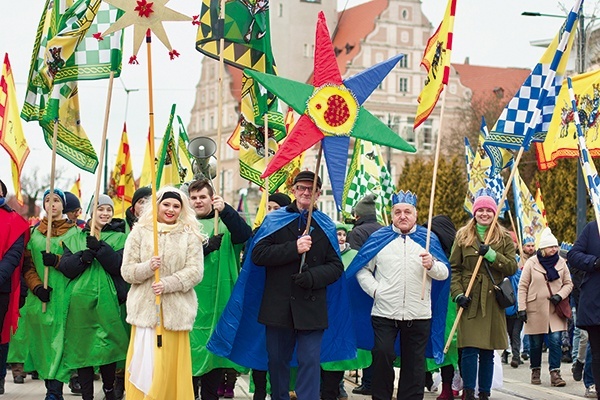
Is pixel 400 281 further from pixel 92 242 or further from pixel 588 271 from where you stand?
pixel 92 242

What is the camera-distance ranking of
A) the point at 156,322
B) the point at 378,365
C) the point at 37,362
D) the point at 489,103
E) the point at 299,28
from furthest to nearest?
the point at 299,28 → the point at 489,103 → the point at 37,362 → the point at 378,365 → the point at 156,322

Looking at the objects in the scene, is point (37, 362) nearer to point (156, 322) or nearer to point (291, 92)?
point (156, 322)

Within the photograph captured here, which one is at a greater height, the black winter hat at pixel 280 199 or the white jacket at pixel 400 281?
the black winter hat at pixel 280 199

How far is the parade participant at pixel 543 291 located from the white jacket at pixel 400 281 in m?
4.78

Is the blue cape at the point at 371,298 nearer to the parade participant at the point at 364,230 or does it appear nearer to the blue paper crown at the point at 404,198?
the blue paper crown at the point at 404,198

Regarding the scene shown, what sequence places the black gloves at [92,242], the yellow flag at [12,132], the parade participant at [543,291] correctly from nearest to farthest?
the black gloves at [92,242]
the yellow flag at [12,132]
the parade participant at [543,291]

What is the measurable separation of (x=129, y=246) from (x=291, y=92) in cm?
164

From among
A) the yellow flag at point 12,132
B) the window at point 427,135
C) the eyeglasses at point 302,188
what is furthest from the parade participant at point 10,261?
the window at point 427,135

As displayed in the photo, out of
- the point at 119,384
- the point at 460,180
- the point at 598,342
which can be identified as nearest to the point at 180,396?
the point at 119,384

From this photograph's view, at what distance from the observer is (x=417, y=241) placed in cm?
969

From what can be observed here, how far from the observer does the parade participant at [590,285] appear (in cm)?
1009

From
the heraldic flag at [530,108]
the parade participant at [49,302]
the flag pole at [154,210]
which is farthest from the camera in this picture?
the heraldic flag at [530,108]

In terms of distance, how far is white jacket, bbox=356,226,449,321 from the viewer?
30.8 ft

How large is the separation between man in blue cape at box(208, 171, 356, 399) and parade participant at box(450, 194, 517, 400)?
1770mm
